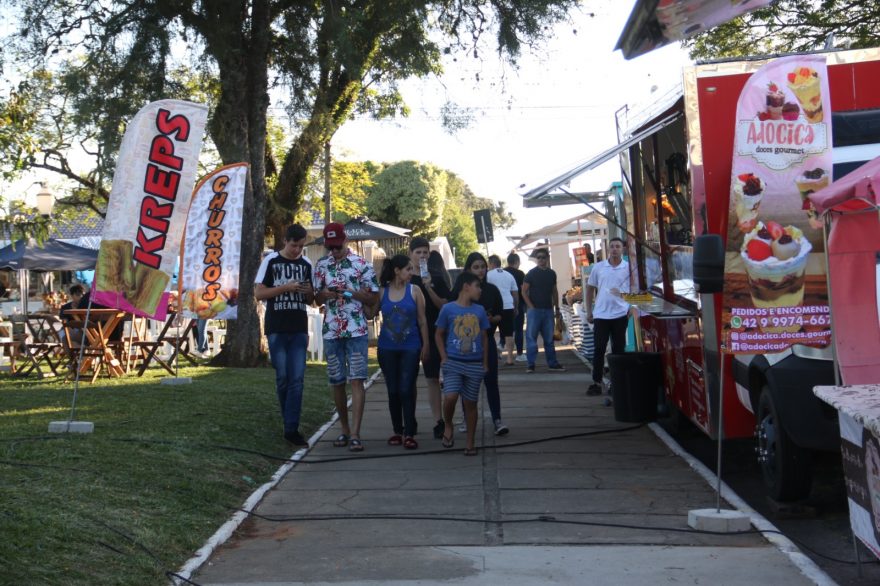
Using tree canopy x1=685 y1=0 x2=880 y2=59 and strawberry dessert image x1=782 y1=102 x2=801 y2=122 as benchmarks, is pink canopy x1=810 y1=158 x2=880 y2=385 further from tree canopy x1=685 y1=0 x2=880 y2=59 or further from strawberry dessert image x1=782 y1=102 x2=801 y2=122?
tree canopy x1=685 y1=0 x2=880 y2=59

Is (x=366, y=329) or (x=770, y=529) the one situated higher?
(x=366, y=329)

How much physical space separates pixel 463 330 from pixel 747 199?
3.15 metres

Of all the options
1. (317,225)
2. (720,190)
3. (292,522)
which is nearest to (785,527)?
(720,190)

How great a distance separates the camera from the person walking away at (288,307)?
9.79 metres

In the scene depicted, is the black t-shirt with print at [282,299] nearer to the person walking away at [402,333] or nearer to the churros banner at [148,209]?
the person walking away at [402,333]

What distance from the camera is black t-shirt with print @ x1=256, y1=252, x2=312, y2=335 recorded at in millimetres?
9789

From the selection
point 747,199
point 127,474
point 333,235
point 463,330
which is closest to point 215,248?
point 333,235

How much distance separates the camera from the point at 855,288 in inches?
241

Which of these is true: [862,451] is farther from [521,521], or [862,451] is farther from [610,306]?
[610,306]

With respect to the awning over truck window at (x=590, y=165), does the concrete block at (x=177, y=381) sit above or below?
below

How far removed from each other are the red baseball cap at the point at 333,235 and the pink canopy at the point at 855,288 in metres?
4.70

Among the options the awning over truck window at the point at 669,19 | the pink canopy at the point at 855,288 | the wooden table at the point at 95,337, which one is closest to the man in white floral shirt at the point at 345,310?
the pink canopy at the point at 855,288

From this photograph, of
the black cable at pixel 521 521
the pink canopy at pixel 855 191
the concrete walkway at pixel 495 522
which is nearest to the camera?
the pink canopy at pixel 855 191

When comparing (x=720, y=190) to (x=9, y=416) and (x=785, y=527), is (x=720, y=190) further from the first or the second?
(x=9, y=416)
